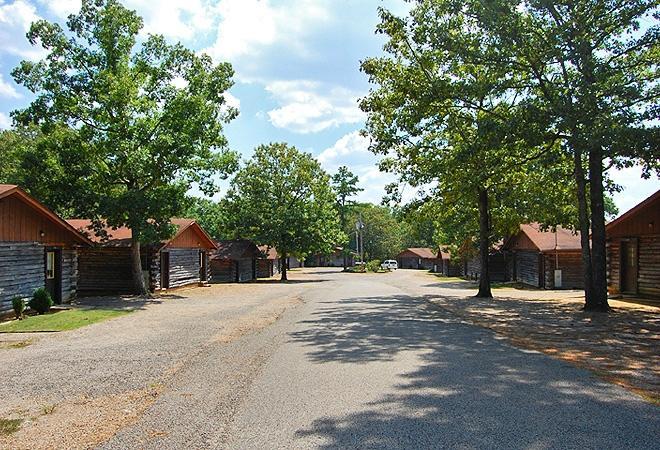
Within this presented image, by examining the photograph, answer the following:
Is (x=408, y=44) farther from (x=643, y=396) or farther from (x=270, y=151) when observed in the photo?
(x=270, y=151)

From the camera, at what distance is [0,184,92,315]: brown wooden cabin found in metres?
17.3

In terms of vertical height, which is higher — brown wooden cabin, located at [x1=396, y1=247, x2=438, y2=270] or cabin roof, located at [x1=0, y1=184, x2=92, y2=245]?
cabin roof, located at [x1=0, y1=184, x2=92, y2=245]

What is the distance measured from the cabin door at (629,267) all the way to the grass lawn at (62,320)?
2141cm

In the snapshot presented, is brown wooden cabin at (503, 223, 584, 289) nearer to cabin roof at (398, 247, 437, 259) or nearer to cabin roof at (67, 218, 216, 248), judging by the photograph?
cabin roof at (67, 218, 216, 248)

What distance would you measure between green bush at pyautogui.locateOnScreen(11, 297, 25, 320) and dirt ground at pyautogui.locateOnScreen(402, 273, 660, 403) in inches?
557

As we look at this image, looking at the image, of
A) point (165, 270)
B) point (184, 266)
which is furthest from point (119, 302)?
point (184, 266)

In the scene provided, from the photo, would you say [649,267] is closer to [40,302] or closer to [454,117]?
[454,117]

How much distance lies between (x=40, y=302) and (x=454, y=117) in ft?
54.9

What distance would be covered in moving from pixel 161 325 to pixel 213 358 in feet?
21.0

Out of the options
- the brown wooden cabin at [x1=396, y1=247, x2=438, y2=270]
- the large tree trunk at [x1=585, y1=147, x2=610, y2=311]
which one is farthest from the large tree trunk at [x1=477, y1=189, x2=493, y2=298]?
the brown wooden cabin at [x1=396, y1=247, x2=438, y2=270]

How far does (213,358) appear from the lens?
1010 cm

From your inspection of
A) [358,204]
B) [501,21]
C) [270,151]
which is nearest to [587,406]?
[501,21]

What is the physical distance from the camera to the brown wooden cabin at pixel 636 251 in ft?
71.3

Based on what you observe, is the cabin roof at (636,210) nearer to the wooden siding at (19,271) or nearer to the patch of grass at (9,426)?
the patch of grass at (9,426)
